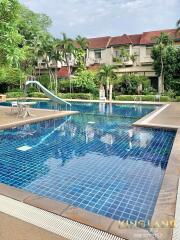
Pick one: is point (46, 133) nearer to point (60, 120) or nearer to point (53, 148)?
point (53, 148)

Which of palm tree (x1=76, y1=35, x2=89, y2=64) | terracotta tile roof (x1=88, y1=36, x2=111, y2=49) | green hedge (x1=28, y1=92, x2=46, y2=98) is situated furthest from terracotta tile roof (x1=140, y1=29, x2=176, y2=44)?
green hedge (x1=28, y1=92, x2=46, y2=98)

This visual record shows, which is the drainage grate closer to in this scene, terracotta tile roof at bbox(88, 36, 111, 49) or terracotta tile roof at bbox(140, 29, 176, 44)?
terracotta tile roof at bbox(140, 29, 176, 44)

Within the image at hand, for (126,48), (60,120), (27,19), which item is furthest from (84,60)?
(60,120)

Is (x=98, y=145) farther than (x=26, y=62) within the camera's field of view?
No

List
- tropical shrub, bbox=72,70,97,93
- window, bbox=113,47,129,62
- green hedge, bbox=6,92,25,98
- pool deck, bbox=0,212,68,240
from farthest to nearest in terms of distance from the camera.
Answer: window, bbox=113,47,129,62, green hedge, bbox=6,92,25,98, tropical shrub, bbox=72,70,97,93, pool deck, bbox=0,212,68,240

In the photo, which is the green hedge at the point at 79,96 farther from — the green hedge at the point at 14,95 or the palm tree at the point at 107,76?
the green hedge at the point at 14,95

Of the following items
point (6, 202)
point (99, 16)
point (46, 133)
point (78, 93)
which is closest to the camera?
point (6, 202)

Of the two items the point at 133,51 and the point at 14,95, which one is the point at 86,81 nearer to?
the point at 133,51

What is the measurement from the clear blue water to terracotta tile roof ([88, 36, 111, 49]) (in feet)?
86.3

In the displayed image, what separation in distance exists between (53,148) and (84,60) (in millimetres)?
28502

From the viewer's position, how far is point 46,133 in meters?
10.8

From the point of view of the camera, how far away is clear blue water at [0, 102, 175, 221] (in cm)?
492

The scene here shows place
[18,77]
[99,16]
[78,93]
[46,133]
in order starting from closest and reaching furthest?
[46,133], [78,93], [18,77], [99,16]

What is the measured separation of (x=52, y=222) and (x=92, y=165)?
10.9 feet
